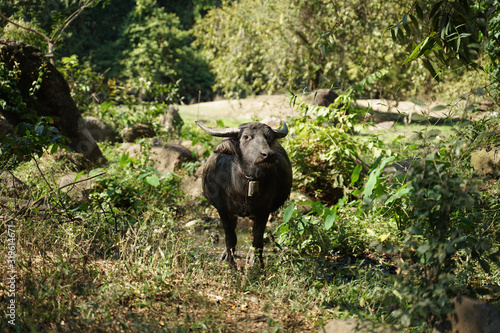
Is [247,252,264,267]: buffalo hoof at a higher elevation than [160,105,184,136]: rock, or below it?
higher

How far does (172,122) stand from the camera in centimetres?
1134

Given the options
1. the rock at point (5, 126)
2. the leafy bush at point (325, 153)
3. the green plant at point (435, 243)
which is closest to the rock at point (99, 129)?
the rock at point (5, 126)

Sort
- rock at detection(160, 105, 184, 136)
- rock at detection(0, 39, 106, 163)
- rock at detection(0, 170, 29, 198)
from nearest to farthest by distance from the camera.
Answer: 1. rock at detection(0, 170, 29, 198)
2. rock at detection(0, 39, 106, 163)
3. rock at detection(160, 105, 184, 136)

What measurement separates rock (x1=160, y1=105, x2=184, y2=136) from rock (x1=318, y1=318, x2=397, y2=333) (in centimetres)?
870

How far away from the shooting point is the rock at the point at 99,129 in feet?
35.4

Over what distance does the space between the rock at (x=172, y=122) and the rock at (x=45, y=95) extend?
281 cm

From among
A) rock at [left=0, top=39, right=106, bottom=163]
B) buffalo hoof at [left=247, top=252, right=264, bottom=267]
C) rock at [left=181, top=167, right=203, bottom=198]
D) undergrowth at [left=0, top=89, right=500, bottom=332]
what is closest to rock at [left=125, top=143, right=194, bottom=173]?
rock at [left=181, top=167, right=203, bottom=198]

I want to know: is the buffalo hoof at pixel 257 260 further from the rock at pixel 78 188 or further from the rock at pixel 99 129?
the rock at pixel 99 129

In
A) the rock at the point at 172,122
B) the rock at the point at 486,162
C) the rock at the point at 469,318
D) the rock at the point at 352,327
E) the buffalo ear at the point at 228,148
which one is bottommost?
the rock at the point at 172,122

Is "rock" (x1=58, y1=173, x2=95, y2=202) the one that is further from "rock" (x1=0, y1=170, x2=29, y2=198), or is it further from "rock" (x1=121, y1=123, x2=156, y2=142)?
"rock" (x1=121, y1=123, x2=156, y2=142)

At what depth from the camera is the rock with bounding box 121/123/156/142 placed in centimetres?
1065

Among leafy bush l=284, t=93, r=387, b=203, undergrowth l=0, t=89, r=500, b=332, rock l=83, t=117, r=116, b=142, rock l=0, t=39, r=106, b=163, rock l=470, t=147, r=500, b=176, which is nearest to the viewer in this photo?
undergrowth l=0, t=89, r=500, b=332

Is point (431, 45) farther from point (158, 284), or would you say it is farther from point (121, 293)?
point (121, 293)

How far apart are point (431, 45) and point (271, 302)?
8.02 ft
